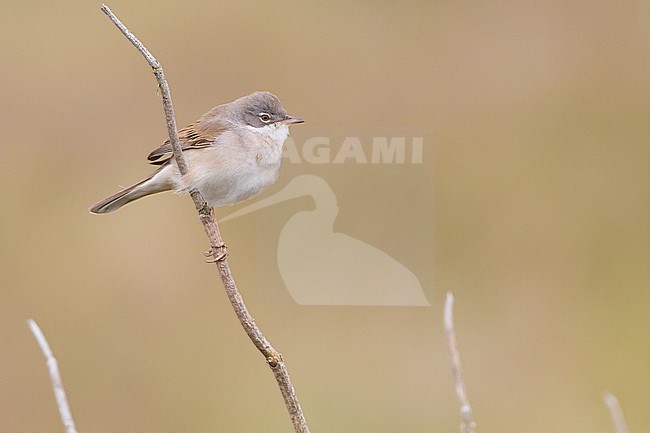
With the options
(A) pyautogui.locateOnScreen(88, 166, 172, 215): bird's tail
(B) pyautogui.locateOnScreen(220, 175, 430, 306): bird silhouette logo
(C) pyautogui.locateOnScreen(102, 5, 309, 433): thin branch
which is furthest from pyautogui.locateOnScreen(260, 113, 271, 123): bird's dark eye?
(B) pyautogui.locateOnScreen(220, 175, 430, 306): bird silhouette logo

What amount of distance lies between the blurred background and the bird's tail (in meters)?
2.46

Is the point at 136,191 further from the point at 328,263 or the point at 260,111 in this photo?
the point at 328,263

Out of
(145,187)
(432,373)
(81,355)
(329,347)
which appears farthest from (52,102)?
(145,187)

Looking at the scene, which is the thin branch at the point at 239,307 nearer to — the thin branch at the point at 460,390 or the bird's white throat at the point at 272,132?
the thin branch at the point at 460,390

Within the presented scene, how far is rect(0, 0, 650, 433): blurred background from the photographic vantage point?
21.5 feet

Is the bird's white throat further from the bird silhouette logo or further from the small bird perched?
the bird silhouette logo

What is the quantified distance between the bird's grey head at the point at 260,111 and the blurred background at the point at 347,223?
2.31 metres

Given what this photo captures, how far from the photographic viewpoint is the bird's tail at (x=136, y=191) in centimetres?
352

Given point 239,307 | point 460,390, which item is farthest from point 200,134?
point 460,390

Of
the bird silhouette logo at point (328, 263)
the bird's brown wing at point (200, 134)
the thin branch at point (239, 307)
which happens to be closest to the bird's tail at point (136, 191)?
the bird's brown wing at point (200, 134)

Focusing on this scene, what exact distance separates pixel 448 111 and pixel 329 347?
2.43 metres

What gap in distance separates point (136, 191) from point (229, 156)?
384mm

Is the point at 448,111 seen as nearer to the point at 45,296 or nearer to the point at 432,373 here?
the point at 432,373

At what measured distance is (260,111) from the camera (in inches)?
148
